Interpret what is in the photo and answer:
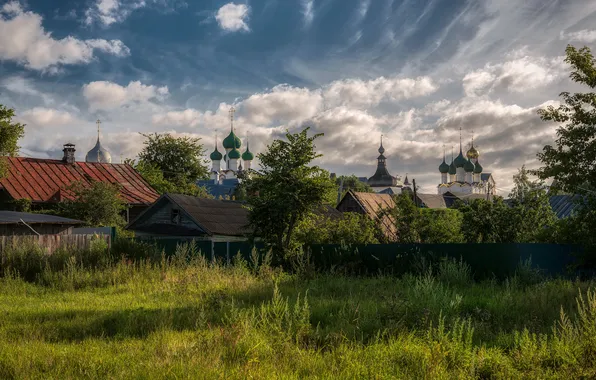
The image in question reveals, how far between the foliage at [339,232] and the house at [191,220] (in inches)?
178

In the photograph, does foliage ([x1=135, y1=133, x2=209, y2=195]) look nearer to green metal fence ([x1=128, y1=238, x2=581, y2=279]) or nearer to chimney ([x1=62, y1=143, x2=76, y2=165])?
chimney ([x1=62, y1=143, x2=76, y2=165])

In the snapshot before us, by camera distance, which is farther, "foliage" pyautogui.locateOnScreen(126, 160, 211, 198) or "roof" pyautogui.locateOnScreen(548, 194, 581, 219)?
"foliage" pyautogui.locateOnScreen(126, 160, 211, 198)

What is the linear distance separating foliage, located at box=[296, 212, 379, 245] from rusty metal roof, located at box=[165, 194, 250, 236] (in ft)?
14.8

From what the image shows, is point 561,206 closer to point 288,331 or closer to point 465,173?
point 288,331

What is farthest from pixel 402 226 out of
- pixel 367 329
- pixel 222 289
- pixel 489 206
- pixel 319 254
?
pixel 367 329

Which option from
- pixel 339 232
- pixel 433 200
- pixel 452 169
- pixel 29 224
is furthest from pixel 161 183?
pixel 452 169

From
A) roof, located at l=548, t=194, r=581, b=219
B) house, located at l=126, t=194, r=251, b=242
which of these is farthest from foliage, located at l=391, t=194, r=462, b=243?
roof, located at l=548, t=194, r=581, b=219

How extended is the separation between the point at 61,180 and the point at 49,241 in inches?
721

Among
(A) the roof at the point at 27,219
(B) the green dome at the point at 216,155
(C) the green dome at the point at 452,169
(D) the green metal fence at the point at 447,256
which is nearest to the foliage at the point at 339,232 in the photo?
(D) the green metal fence at the point at 447,256

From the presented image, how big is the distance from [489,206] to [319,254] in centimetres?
688

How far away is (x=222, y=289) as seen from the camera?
11570 mm

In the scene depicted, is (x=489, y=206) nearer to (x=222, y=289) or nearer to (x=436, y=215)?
(x=436, y=215)

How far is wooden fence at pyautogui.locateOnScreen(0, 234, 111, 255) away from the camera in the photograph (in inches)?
631

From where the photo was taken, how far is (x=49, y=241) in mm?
17125
